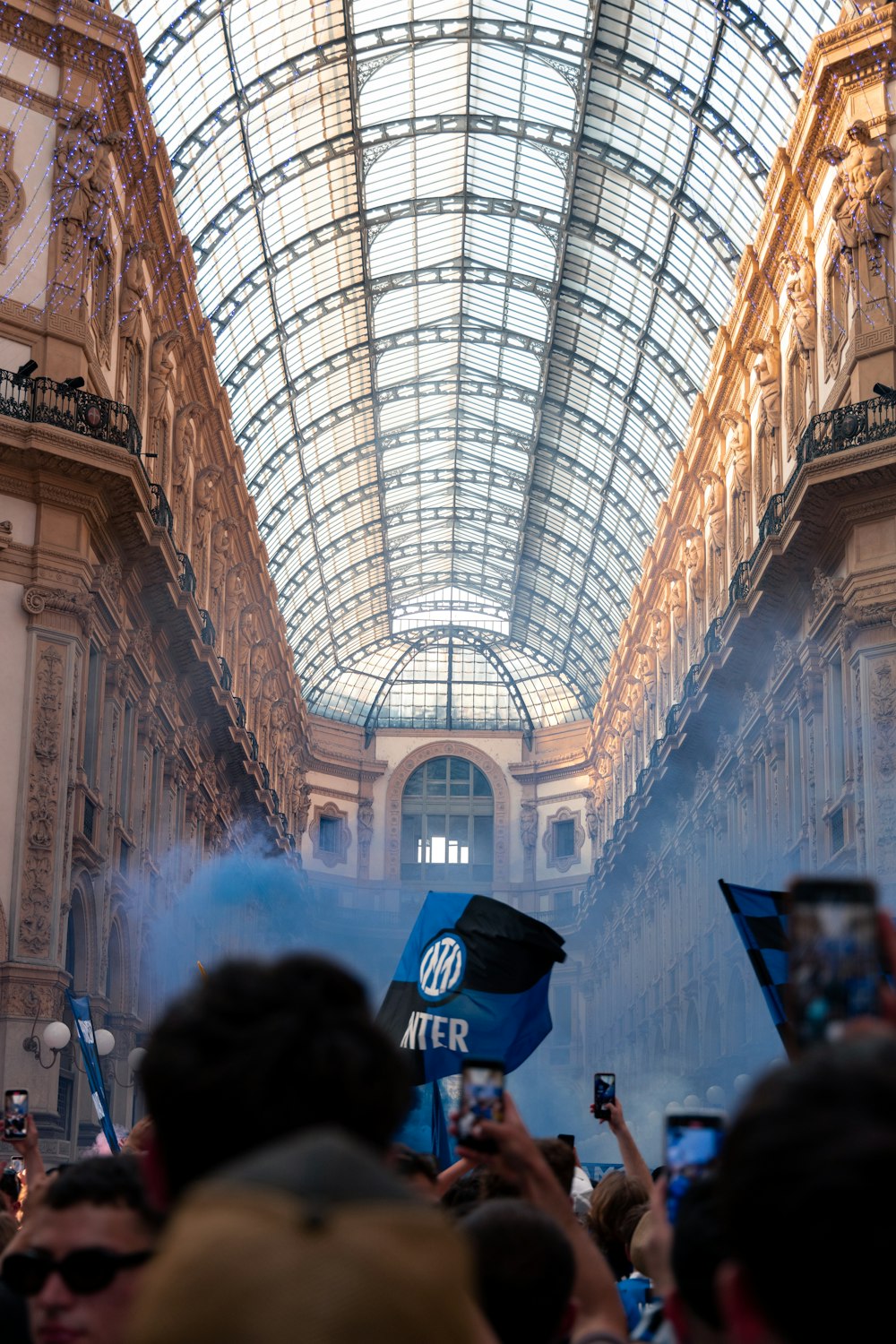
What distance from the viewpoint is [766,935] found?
8.61m

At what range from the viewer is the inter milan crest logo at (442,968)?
9727 millimetres

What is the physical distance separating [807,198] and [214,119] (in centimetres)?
1389

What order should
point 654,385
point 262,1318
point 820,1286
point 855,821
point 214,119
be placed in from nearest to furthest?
point 262,1318 < point 820,1286 < point 855,821 < point 214,119 < point 654,385

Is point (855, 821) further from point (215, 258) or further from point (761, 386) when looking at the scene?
point (215, 258)

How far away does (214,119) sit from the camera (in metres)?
37.2

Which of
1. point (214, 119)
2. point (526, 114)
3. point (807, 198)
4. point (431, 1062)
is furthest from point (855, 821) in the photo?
point (526, 114)

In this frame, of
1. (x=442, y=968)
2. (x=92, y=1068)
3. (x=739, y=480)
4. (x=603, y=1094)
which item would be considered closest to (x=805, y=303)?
(x=739, y=480)

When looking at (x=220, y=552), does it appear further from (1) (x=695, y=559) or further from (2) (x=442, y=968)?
(2) (x=442, y=968)

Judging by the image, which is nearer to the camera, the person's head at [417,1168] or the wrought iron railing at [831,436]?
the person's head at [417,1168]

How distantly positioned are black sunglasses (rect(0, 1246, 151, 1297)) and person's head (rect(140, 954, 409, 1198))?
130 cm

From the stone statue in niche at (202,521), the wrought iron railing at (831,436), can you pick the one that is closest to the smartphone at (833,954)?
the wrought iron railing at (831,436)

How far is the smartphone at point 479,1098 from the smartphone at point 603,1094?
10.3 feet

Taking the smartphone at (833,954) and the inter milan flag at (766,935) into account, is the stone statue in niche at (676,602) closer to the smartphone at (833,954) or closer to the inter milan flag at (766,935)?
the inter milan flag at (766,935)

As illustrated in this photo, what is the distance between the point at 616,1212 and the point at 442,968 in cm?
278
